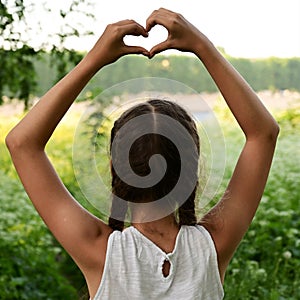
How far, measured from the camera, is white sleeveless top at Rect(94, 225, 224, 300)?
1.48m

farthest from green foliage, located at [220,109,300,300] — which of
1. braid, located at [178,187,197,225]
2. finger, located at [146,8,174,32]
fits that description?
finger, located at [146,8,174,32]

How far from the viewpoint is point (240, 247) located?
14.7 feet

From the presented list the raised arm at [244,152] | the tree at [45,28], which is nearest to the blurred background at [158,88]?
the tree at [45,28]

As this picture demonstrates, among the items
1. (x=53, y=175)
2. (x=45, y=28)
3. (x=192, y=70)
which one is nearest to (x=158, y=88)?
(x=53, y=175)

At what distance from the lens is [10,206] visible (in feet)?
16.8

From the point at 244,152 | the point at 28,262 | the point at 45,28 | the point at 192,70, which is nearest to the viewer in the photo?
the point at 244,152

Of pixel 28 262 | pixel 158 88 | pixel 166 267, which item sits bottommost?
pixel 28 262

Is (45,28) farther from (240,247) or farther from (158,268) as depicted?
(158,268)

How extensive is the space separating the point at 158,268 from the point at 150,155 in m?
0.21

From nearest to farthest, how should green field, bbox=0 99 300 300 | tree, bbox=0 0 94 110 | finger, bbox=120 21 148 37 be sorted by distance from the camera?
1. finger, bbox=120 21 148 37
2. tree, bbox=0 0 94 110
3. green field, bbox=0 99 300 300

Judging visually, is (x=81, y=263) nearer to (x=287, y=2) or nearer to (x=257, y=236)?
(x=257, y=236)

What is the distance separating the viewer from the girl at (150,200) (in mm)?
1475

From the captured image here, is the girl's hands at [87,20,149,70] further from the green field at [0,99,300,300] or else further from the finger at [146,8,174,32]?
the green field at [0,99,300,300]

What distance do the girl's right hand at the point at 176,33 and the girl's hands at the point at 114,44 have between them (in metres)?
0.02
